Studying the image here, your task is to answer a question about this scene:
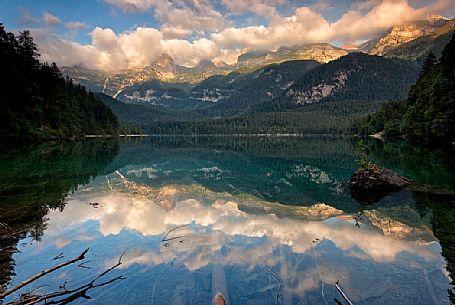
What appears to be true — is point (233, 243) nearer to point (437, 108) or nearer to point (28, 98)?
point (437, 108)

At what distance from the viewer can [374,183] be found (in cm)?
2534

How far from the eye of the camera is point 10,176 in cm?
3014

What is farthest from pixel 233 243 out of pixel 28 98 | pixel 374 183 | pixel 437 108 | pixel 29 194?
pixel 28 98

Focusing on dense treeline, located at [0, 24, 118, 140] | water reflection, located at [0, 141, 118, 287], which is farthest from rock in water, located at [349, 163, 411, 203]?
dense treeline, located at [0, 24, 118, 140]

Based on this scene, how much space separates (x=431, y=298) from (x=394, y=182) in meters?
18.0

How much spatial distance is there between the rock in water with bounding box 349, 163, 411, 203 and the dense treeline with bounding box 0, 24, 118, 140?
6244cm

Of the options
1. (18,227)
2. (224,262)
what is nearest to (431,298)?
(224,262)

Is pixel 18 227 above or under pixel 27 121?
under

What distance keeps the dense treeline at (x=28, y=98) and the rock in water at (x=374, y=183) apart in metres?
62.4

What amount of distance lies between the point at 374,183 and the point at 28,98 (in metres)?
74.1

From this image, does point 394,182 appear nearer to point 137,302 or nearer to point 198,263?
point 198,263

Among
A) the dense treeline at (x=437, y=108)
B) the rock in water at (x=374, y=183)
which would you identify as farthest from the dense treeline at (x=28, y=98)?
the dense treeline at (x=437, y=108)

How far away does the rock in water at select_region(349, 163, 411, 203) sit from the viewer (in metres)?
Answer: 24.7

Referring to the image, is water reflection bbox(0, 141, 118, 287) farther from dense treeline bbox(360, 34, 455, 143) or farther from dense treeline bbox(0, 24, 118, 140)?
dense treeline bbox(360, 34, 455, 143)
